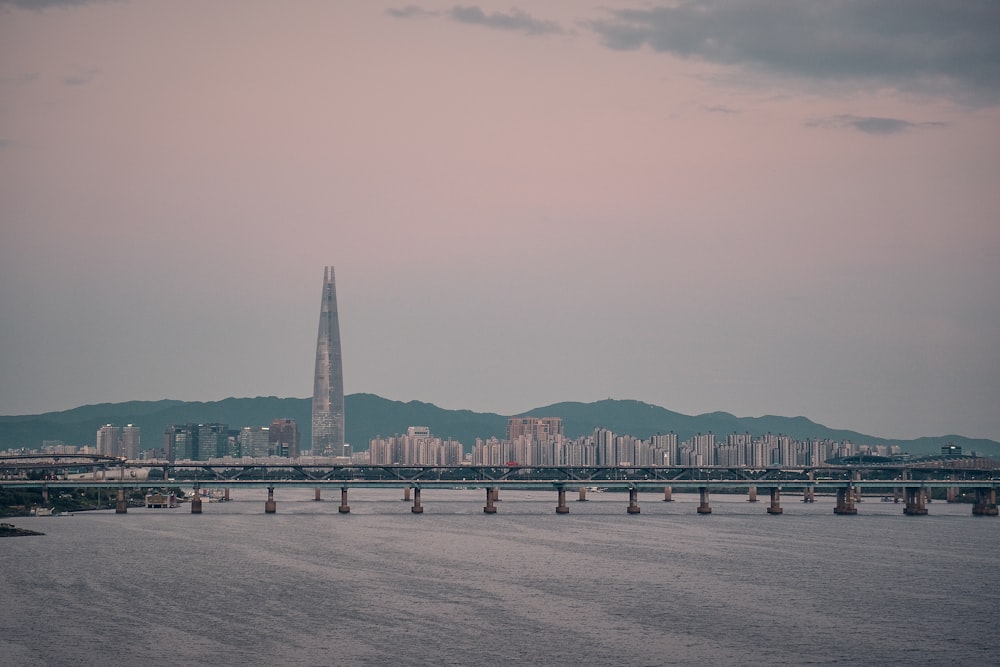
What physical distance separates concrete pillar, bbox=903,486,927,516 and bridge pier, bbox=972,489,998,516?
310 inches

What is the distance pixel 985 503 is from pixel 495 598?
4989 inches

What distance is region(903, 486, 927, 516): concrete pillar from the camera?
6909 inches

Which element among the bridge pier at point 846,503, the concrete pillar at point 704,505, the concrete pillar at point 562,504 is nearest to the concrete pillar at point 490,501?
the concrete pillar at point 562,504

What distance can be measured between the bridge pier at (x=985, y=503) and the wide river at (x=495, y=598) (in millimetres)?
51660

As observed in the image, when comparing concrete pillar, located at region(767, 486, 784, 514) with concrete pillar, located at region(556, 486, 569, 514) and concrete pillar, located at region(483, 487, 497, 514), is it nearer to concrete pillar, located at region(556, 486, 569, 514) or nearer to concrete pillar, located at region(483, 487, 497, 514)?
concrete pillar, located at region(556, 486, 569, 514)

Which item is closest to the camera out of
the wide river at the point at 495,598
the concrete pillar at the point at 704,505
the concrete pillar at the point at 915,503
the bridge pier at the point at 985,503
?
the wide river at the point at 495,598

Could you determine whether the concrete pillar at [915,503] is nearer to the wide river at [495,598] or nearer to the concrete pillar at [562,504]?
the concrete pillar at [562,504]

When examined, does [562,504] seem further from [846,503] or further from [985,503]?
[985,503]

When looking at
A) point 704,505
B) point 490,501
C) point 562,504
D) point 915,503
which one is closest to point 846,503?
point 915,503

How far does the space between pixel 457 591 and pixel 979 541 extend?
64656mm

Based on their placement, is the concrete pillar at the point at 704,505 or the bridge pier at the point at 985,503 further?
the bridge pier at the point at 985,503

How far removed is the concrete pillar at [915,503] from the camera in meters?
176

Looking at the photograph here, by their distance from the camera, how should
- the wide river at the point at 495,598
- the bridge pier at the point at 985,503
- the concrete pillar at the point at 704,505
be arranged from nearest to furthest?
the wide river at the point at 495,598 < the concrete pillar at the point at 704,505 < the bridge pier at the point at 985,503

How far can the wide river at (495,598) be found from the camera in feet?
180
